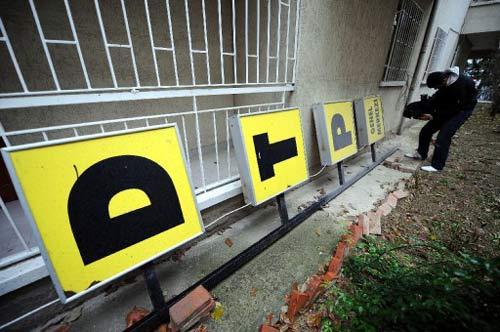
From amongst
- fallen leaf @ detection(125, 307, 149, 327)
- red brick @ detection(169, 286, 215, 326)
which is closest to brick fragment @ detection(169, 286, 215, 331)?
red brick @ detection(169, 286, 215, 326)

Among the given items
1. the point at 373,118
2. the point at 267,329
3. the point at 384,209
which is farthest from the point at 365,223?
the point at 373,118

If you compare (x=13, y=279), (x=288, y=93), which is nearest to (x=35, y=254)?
(x=13, y=279)

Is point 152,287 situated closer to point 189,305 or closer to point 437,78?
point 189,305

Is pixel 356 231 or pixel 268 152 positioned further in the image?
pixel 356 231

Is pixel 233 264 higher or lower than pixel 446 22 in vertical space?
lower

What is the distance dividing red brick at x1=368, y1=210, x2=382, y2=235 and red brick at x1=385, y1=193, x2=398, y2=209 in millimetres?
427

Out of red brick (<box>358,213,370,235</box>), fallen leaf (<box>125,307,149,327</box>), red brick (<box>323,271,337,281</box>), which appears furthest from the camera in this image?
red brick (<box>358,213,370,235</box>)

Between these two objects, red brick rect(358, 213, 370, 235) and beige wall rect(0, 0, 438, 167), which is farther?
red brick rect(358, 213, 370, 235)

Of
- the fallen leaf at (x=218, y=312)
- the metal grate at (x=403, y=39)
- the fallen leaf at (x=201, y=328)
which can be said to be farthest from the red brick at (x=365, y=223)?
the metal grate at (x=403, y=39)

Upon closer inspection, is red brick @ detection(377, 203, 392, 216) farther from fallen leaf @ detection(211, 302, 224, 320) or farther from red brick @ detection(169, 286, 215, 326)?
red brick @ detection(169, 286, 215, 326)

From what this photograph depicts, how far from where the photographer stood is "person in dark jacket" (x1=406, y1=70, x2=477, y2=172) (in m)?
3.80

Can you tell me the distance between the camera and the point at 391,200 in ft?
10.3

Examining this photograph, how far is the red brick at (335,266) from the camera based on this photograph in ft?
6.30

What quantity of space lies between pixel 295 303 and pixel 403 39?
21.4ft
